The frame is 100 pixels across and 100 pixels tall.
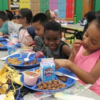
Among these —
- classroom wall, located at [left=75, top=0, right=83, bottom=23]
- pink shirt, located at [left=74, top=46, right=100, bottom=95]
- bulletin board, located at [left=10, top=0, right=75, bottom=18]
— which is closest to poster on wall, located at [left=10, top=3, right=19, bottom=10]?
bulletin board, located at [left=10, top=0, right=75, bottom=18]

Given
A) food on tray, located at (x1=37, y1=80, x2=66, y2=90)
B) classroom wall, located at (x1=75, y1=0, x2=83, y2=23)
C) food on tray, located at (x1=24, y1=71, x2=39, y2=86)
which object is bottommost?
food on tray, located at (x1=37, y1=80, x2=66, y2=90)

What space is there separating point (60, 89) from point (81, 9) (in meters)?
6.08

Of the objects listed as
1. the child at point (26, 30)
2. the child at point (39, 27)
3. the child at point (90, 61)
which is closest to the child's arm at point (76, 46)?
the child at point (90, 61)

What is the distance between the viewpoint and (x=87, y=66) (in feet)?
3.93

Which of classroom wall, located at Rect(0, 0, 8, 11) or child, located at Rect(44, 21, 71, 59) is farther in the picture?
classroom wall, located at Rect(0, 0, 8, 11)

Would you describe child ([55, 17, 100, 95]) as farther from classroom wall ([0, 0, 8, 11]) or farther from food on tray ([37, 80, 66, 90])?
classroom wall ([0, 0, 8, 11])

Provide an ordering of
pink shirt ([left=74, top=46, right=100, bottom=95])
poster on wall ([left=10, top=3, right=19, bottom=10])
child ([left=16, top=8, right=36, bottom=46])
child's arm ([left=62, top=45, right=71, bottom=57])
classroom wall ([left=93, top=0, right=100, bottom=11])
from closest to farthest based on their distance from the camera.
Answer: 1. pink shirt ([left=74, top=46, right=100, bottom=95])
2. child's arm ([left=62, top=45, right=71, bottom=57])
3. child ([left=16, top=8, right=36, bottom=46])
4. poster on wall ([left=10, top=3, right=19, bottom=10])
5. classroom wall ([left=93, top=0, right=100, bottom=11])

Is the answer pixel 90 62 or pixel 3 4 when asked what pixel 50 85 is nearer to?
pixel 90 62

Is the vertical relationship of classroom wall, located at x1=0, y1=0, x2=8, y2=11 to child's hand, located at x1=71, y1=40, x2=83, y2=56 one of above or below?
above

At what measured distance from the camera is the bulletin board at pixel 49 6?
5.49 metres

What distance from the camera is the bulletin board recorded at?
18.0 ft

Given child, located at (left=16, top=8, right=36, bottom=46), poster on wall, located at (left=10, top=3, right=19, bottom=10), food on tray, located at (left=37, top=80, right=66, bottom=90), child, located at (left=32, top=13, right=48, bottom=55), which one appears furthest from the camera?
poster on wall, located at (left=10, top=3, right=19, bottom=10)

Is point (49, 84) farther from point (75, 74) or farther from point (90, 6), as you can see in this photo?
point (90, 6)

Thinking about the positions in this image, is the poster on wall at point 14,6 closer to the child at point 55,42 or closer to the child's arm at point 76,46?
the child at point 55,42
